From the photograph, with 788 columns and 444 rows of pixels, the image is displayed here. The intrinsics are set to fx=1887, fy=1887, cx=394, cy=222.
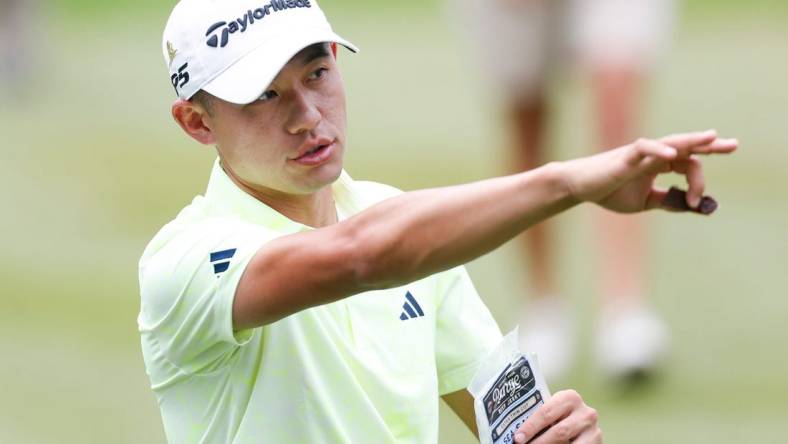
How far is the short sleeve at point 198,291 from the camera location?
337cm

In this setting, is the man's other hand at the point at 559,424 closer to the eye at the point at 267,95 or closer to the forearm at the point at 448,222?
the forearm at the point at 448,222

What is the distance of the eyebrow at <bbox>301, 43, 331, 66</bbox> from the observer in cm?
354

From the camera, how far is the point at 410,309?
368 centimetres

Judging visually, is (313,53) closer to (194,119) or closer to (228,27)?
(228,27)

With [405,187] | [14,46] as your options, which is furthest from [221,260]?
[14,46]

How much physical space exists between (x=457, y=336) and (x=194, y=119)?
686 millimetres

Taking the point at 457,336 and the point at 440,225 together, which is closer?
the point at 440,225

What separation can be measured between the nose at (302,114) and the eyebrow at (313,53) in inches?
2.6

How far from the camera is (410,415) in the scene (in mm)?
3598

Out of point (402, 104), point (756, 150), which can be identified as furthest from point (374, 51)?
point (756, 150)

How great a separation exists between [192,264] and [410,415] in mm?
525

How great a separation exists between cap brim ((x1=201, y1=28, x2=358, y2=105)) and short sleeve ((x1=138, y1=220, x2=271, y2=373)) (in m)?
0.25

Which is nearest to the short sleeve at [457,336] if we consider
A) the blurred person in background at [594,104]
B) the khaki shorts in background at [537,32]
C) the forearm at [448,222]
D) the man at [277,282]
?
the man at [277,282]

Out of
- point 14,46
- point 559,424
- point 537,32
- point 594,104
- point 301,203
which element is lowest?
point 559,424
